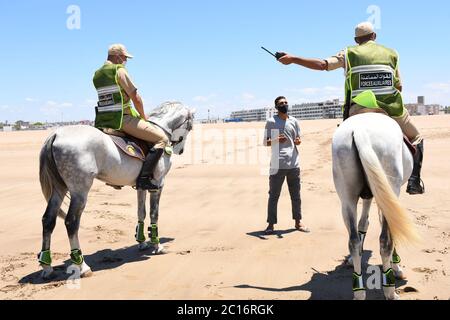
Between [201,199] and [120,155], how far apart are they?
5342 mm

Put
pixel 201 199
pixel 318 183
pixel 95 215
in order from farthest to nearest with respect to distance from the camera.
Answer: pixel 318 183 → pixel 201 199 → pixel 95 215

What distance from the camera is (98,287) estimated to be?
210 inches

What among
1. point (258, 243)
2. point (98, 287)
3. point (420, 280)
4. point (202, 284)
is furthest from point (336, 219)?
point (98, 287)

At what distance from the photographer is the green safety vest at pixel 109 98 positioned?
642cm

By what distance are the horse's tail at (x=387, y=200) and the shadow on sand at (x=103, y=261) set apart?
4001 millimetres

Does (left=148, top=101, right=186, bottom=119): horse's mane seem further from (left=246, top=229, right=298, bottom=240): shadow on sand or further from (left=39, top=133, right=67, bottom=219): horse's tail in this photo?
(left=246, top=229, right=298, bottom=240): shadow on sand

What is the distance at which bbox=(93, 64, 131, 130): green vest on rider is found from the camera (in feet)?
21.1

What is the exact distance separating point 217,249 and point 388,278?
310 centimetres

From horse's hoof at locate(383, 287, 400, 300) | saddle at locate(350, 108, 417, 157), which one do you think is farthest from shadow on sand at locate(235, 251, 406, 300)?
saddle at locate(350, 108, 417, 157)

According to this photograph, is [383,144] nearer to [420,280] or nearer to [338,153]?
[338,153]

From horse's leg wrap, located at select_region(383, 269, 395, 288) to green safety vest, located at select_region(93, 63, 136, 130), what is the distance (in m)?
4.40

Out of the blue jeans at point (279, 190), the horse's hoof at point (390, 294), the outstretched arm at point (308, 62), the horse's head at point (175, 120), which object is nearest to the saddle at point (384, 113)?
the outstretched arm at point (308, 62)

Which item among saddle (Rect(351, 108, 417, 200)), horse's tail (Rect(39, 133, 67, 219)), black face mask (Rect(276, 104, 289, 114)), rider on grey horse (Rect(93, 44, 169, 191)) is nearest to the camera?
saddle (Rect(351, 108, 417, 200))

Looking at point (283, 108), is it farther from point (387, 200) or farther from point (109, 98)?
point (387, 200)
